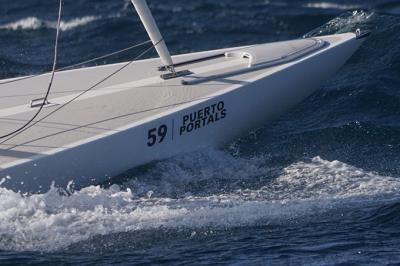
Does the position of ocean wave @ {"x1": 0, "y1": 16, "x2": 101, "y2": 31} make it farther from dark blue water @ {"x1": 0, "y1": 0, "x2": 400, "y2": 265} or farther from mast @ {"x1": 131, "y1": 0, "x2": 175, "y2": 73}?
mast @ {"x1": 131, "y1": 0, "x2": 175, "y2": 73}

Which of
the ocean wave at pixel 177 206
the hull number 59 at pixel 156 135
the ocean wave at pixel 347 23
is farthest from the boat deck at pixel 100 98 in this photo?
the ocean wave at pixel 347 23

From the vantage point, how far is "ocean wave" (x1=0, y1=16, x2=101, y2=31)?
52.1 ft

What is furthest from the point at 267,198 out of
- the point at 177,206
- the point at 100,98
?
the point at 100,98

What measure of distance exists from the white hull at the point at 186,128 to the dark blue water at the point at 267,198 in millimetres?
175

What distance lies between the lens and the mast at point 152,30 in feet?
33.9

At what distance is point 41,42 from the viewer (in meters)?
15.2

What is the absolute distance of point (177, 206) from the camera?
28.7 feet

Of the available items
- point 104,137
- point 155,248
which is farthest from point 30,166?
point 155,248

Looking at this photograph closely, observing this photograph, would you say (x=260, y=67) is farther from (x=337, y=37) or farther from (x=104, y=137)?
(x=104, y=137)

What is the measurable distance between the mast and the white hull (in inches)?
30.1

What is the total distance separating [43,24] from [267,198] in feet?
26.7

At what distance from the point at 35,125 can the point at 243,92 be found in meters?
2.32

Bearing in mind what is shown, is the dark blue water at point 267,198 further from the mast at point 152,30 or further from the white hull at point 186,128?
the mast at point 152,30

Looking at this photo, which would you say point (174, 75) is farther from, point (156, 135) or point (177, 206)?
point (177, 206)
